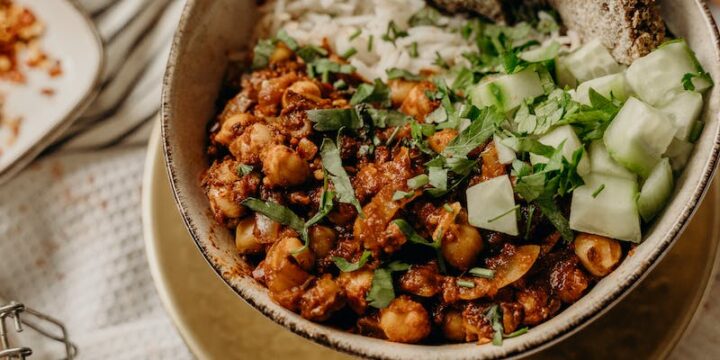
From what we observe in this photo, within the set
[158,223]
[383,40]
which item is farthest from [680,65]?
[158,223]

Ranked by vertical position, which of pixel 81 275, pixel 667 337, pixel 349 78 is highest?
pixel 349 78

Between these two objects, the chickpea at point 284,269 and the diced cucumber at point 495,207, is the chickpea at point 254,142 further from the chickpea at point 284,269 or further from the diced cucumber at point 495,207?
the diced cucumber at point 495,207

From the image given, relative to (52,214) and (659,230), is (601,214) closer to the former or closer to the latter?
(659,230)

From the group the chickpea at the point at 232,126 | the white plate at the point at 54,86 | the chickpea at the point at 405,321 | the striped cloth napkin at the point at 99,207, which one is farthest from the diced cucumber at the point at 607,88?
the white plate at the point at 54,86

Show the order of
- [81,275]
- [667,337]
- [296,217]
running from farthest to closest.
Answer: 1. [81,275]
2. [667,337]
3. [296,217]

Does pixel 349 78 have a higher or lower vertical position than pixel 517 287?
higher

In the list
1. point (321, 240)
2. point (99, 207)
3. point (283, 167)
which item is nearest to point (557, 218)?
point (321, 240)
